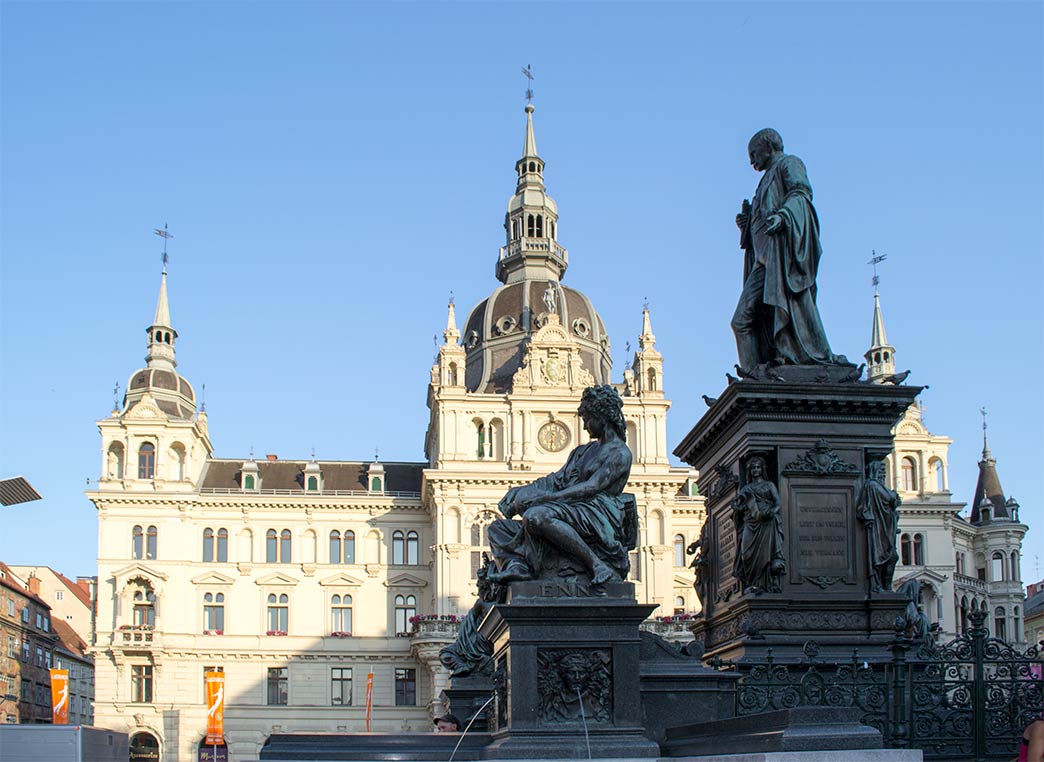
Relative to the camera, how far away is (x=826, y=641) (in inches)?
438

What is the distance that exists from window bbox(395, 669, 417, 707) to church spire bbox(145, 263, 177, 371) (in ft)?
64.6

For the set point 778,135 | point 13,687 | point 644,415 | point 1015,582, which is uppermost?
point 644,415

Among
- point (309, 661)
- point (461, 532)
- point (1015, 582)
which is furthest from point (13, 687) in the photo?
point (1015, 582)

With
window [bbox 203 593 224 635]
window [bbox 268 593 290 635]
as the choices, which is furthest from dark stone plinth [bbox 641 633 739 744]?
window [bbox 203 593 224 635]

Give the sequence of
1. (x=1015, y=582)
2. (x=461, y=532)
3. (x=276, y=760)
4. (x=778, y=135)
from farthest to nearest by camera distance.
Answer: (x=1015, y=582)
(x=461, y=532)
(x=778, y=135)
(x=276, y=760)

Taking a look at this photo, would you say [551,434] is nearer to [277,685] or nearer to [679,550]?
[679,550]

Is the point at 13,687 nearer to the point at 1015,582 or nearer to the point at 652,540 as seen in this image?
the point at 652,540

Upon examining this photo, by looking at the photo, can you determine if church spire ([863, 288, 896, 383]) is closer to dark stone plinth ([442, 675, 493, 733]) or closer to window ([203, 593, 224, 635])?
window ([203, 593, 224, 635])

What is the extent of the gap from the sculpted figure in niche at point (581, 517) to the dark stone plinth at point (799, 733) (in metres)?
1.48

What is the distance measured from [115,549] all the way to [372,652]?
12.9 metres

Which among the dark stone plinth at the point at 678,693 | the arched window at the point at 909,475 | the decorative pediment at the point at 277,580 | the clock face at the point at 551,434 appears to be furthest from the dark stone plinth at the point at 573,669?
the arched window at the point at 909,475

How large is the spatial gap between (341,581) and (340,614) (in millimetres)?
1569

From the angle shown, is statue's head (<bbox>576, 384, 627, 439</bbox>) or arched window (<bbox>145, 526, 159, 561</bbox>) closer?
statue's head (<bbox>576, 384, 627, 439</bbox>)

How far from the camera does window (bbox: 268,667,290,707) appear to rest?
61750mm
